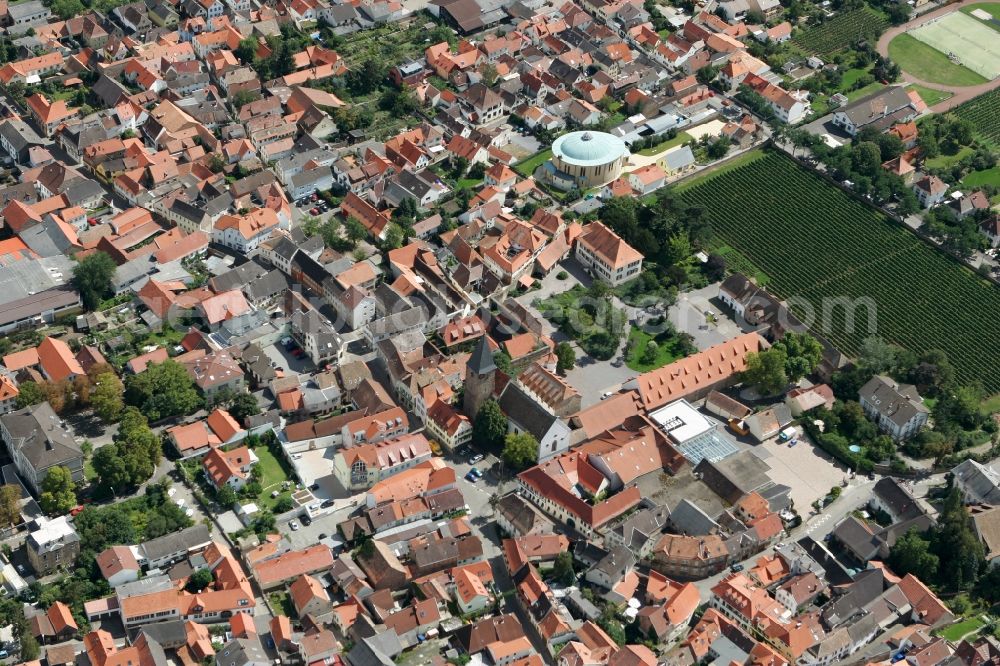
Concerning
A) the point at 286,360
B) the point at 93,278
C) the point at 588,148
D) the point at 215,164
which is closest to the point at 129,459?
the point at 286,360

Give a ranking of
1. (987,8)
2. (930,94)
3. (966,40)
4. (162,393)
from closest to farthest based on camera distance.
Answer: (162,393)
(930,94)
(966,40)
(987,8)

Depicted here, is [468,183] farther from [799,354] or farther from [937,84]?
[937,84]

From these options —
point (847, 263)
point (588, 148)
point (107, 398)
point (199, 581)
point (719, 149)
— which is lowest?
point (847, 263)

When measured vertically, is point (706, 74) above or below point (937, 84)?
above

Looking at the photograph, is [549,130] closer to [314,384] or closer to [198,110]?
[198,110]

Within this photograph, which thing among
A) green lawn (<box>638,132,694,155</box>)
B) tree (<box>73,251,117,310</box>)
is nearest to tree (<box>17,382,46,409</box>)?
tree (<box>73,251,117,310</box>)

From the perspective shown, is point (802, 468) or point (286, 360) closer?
point (802, 468)

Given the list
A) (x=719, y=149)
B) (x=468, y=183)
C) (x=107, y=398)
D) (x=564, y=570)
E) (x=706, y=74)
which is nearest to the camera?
(x=564, y=570)
